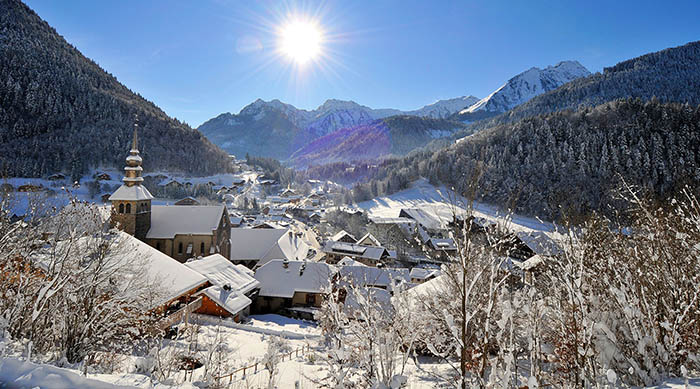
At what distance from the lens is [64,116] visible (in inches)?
3996

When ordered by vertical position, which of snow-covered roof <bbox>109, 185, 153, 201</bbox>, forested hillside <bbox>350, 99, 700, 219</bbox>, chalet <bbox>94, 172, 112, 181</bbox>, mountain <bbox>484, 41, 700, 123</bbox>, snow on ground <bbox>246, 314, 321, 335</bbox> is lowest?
snow on ground <bbox>246, 314, 321, 335</bbox>

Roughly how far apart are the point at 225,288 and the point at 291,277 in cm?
819

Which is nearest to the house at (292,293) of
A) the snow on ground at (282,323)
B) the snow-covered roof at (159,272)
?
the snow on ground at (282,323)

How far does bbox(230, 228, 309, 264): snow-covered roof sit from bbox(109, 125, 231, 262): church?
5.41 meters

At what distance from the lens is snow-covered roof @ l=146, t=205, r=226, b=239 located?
32969 mm

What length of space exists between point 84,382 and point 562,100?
239 metres

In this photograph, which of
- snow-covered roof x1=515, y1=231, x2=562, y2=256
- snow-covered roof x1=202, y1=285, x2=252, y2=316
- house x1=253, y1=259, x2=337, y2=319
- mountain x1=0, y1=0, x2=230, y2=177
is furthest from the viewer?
mountain x1=0, y1=0, x2=230, y2=177

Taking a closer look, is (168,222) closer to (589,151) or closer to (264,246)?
(264,246)

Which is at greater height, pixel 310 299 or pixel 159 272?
pixel 159 272

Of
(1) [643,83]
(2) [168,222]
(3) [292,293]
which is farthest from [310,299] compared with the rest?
(1) [643,83]

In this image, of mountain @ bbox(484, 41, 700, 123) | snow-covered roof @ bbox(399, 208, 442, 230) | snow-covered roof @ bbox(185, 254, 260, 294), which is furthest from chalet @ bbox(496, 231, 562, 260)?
mountain @ bbox(484, 41, 700, 123)

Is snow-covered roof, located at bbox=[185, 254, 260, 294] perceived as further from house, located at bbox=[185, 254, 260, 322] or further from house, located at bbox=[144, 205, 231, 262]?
house, located at bbox=[144, 205, 231, 262]

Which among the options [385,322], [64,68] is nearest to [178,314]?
[385,322]

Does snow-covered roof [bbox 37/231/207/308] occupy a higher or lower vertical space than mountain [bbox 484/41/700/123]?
lower
